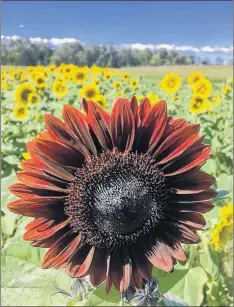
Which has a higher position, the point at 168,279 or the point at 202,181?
the point at 202,181

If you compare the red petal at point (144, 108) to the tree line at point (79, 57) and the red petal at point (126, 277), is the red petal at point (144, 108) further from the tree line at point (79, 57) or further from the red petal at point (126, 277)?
the tree line at point (79, 57)

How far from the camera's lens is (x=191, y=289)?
127cm

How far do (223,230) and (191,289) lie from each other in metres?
0.18

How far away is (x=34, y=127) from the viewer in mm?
3125

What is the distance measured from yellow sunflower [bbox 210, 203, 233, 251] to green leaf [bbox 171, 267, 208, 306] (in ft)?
0.31

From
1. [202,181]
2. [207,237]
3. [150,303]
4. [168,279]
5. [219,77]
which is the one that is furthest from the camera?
[219,77]

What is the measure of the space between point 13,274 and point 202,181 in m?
0.40

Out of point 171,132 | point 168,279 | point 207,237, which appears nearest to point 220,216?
point 207,237

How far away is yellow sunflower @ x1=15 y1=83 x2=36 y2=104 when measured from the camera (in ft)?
12.0

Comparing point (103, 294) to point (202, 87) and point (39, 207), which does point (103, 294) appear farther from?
point (202, 87)

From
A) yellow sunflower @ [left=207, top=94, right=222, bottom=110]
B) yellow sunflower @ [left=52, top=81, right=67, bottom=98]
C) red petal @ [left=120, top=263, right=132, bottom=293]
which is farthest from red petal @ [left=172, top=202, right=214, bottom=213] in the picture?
yellow sunflower @ [left=52, top=81, right=67, bottom=98]

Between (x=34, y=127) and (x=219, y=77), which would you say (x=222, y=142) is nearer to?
(x=34, y=127)

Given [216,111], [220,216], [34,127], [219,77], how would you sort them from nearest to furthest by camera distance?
1. [220,216]
2. [34,127]
3. [216,111]
4. [219,77]

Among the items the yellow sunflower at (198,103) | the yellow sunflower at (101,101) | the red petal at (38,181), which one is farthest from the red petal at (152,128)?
the yellow sunflower at (198,103)
